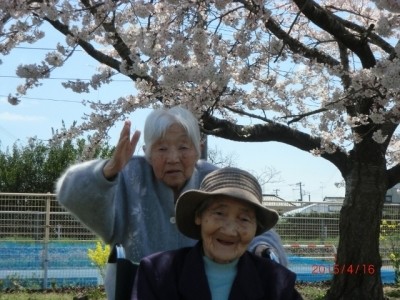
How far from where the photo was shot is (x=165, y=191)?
2.52 meters

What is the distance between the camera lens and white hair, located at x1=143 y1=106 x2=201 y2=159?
8.09 feet

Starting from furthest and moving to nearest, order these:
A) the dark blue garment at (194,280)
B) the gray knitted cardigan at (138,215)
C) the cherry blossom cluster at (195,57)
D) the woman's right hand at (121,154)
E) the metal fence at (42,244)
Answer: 1. the metal fence at (42,244)
2. the cherry blossom cluster at (195,57)
3. the gray knitted cardigan at (138,215)
4. the woman's right hand at (121,154)
5. the dark blue garment at (194,280)

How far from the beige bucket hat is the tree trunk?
5.84m

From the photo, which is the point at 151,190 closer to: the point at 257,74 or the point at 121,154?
the point at 121,154

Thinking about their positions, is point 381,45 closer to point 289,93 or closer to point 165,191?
point 289,93

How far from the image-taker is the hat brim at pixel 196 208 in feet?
7.18

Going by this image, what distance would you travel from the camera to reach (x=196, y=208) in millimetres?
2285

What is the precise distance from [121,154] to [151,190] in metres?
0.25

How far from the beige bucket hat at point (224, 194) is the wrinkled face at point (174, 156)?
7.4 inches

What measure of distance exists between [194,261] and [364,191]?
6.05 meters

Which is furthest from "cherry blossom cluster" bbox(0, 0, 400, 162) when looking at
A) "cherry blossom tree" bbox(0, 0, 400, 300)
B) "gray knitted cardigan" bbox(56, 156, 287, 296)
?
"gray knitted cardigan" bbox(56, 156, 287, 296)

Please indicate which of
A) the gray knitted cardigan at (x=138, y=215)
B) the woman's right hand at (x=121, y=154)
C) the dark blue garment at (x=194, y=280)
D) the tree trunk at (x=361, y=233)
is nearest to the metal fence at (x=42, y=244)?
the tree trunk at (x=361, y=233)

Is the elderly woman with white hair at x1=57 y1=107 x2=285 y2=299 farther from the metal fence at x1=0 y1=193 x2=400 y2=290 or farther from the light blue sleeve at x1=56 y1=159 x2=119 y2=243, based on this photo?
the metal fence at x1=0 y1=193 x2=400 y2=290

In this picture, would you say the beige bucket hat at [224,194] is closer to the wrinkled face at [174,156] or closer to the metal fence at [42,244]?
the wrinkled face at [174,156]
